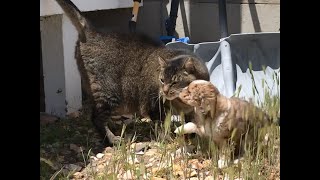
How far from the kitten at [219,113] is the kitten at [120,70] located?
0.74m

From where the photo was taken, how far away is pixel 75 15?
3.73 m

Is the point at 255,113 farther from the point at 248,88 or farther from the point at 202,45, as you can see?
the point at 202,45

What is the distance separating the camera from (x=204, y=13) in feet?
17.3

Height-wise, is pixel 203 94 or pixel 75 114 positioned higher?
pixel 203 94

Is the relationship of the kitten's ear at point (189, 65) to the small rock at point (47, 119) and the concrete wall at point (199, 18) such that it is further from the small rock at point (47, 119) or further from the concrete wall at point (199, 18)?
the concrete wall at point (199, 18)

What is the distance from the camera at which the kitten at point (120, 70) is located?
12.1 feet

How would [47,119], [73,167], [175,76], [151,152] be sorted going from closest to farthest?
[73,167], [151,152], [175,76], [47,119]

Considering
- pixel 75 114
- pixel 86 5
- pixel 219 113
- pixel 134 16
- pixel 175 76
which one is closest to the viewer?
pixel 219 113

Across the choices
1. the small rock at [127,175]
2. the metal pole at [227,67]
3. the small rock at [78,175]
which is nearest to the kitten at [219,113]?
the small rock at [127,175]

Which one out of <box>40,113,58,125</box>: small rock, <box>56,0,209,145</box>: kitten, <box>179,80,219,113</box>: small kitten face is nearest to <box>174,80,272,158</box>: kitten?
<box>179,80,219,113</box>: small kitten face

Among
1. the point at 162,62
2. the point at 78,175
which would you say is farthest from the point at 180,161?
the point at 162,62

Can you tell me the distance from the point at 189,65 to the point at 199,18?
1862mm

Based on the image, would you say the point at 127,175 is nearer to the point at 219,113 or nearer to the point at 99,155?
the point at 219,113
